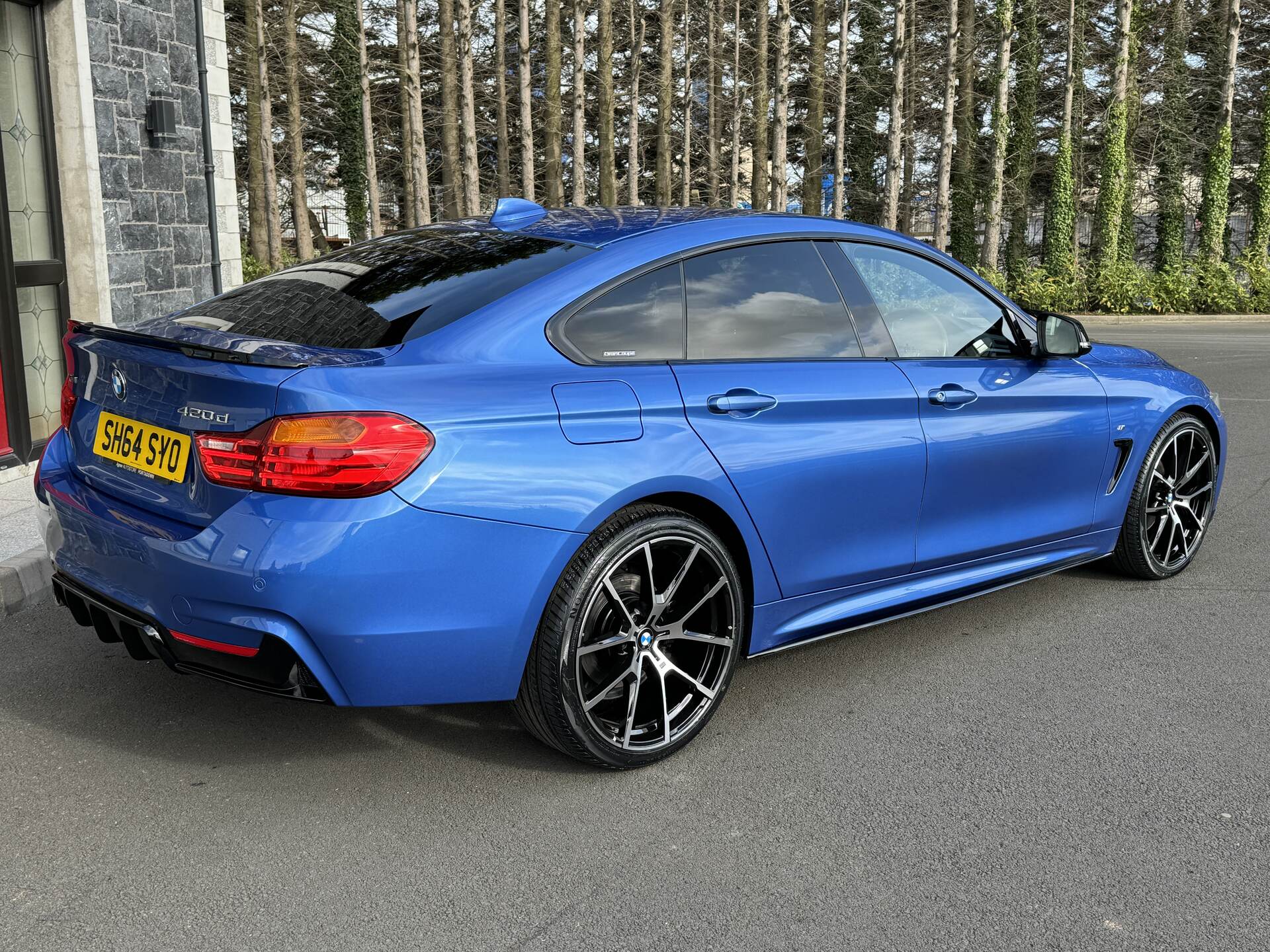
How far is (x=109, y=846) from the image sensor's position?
310 centimetres

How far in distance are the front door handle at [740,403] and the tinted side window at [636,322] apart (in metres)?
0.18

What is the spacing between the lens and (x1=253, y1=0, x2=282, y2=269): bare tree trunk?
3070 centimetres

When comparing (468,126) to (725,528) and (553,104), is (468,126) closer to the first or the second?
(553,104)

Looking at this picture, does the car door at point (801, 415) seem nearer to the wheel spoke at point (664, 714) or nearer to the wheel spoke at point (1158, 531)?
the wheel spoke at point (664, 714)

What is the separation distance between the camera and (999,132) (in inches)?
1266

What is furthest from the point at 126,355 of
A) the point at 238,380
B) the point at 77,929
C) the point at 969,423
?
the point at 969,423

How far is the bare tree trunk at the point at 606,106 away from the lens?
31.3 metres

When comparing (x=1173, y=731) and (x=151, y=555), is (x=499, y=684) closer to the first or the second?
(x=151, y=555)

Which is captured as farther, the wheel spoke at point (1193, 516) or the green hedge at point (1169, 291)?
the green hedge at point (1169, 291)

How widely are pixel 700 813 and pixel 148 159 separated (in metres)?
7.95

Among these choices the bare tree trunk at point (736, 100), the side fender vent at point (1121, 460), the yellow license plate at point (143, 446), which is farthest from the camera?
the bare tree trunk at point (736, 100)

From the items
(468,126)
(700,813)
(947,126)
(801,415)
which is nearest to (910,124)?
(947,126)

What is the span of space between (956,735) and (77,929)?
2480 millimetres

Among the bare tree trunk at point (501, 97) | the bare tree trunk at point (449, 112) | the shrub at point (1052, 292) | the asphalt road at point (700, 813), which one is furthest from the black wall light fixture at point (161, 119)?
the bare tree trunk at point (501, 97)
